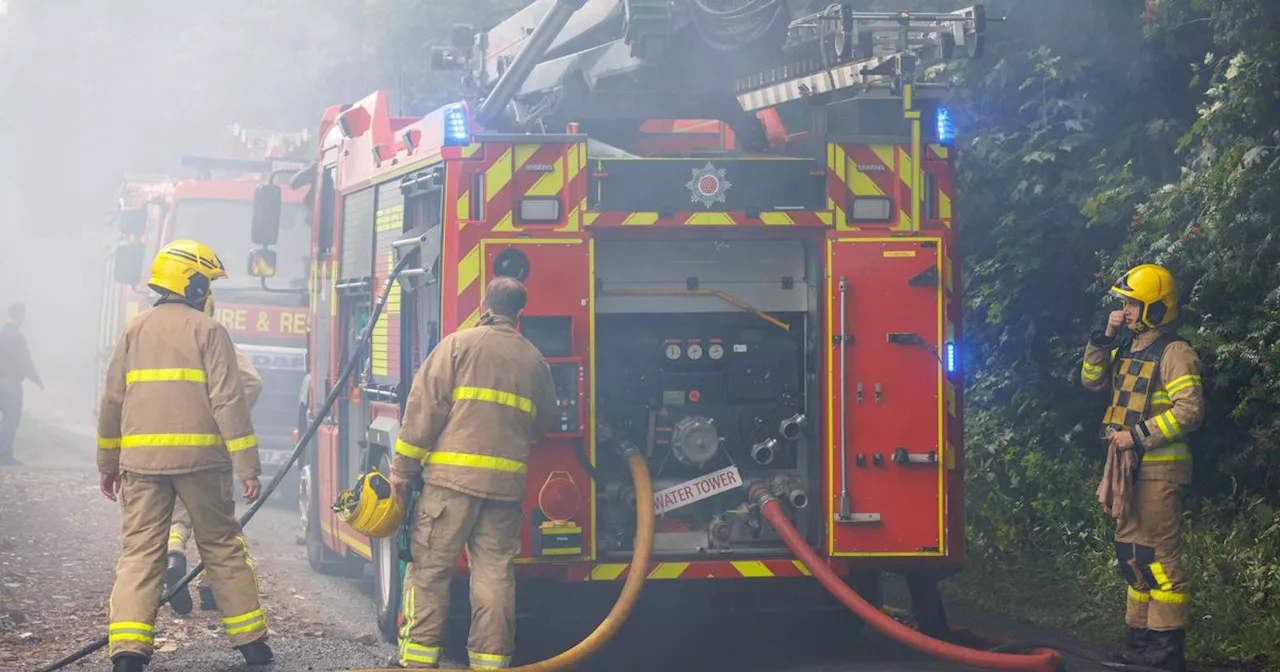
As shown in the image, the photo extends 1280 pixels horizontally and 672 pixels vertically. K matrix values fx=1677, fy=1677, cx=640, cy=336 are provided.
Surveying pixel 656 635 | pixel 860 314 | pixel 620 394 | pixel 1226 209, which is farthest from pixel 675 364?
pixel 1226 209

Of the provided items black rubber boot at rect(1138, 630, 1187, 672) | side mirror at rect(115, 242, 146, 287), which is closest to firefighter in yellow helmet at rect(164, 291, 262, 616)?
black rubber boot at rect(1138, 630, 1187, 672)

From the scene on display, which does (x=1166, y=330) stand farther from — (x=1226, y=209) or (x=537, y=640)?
(x=537, y=640)

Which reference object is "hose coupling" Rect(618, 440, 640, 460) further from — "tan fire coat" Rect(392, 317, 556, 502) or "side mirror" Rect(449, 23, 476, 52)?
"side mirror" Rect(449, 23, 476, 52)

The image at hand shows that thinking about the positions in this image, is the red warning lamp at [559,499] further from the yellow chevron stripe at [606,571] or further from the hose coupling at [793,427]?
the hose coupling at [793,427]

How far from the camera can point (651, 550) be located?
23.7 ft

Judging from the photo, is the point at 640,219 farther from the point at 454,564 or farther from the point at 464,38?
the point at 464,38

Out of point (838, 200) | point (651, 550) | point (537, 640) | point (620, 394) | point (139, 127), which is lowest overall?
point (537, 640)

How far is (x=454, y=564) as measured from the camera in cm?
711

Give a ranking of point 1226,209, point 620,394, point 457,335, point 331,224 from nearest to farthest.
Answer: point 457,335, point 620,394, point 1226,209, point 331,224

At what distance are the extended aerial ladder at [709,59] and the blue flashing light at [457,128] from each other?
1.88ft

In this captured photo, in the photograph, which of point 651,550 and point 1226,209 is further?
point 1226,209

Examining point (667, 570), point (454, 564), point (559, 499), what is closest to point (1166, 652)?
point (667, 570)

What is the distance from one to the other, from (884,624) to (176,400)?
323cm

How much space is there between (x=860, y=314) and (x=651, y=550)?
4.61ft
